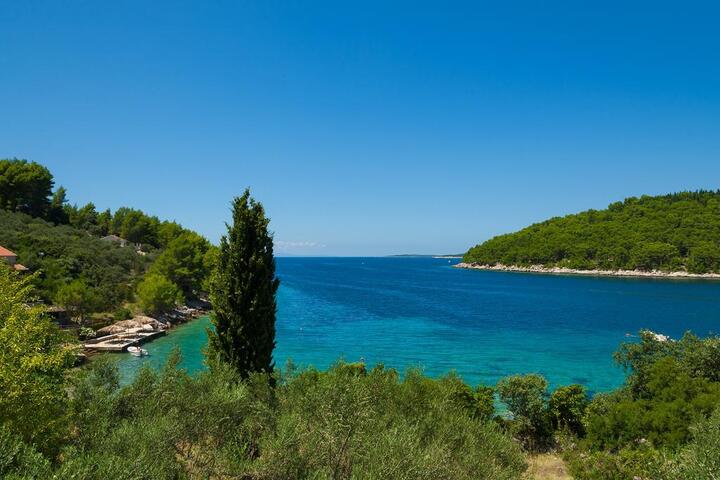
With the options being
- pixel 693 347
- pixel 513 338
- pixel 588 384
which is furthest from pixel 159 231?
pixel 693 347

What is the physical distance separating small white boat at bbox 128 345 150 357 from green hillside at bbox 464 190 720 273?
150m

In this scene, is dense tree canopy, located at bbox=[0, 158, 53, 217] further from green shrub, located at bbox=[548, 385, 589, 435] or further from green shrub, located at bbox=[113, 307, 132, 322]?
green shrub, located at bbox=[548, 385, 589, 435]

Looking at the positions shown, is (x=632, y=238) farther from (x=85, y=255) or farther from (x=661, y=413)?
(x=85, y=255)

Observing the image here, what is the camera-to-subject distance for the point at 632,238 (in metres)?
146

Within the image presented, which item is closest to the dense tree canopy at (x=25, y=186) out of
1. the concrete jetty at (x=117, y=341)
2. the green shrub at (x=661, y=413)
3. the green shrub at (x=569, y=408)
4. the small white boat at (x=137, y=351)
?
the concrete jetty at (x=117, y=341)

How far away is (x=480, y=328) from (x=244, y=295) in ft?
149

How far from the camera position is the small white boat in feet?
120

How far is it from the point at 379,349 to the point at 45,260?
3843 centimetres

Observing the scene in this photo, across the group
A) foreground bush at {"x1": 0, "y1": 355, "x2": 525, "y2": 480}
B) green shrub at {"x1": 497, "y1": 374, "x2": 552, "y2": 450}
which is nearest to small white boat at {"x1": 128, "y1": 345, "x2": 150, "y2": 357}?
foreground bush at {"x1": 0, "y1": 355, "x2": 525, "y2": 480}

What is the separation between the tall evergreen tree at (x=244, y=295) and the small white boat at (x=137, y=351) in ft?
80.9

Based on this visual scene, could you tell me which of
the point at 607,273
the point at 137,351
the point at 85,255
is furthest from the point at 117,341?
the point at 607,273

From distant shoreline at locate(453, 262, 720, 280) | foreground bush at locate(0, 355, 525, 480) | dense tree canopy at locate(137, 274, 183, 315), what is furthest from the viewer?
distant shoreline at locate(453, 262, 720, 280)

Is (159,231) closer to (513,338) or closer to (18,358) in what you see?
(513,338)

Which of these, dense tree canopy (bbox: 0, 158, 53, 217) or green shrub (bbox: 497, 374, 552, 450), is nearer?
green shrub (bbox: 497, 374, 552, 450)
